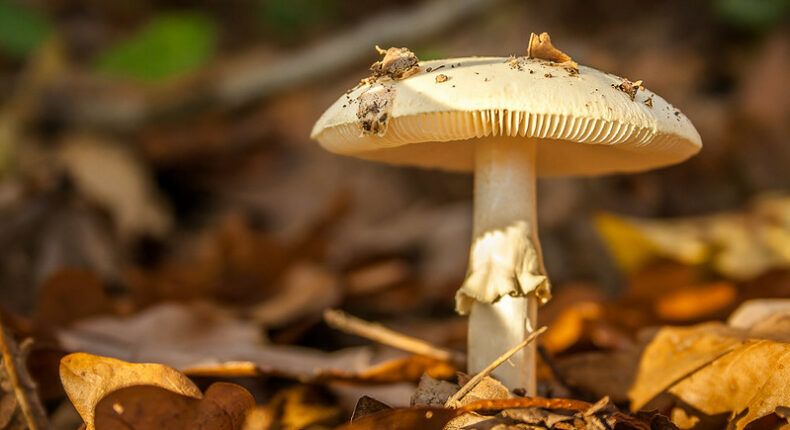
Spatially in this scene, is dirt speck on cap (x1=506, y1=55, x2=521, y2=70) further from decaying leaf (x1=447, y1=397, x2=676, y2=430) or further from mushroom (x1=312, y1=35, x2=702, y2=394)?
decaying leaf (x1=447, y1=397, x2=676, y2=430)

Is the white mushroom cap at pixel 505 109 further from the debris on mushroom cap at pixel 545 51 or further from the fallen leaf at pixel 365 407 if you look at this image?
the fallen leaf at pixel 365 407

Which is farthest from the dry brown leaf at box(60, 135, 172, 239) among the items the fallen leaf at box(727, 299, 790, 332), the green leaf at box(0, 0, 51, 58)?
the fallen leaf at box(727, 299, 790, 332)

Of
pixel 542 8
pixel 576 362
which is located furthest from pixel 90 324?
pixel 542 8

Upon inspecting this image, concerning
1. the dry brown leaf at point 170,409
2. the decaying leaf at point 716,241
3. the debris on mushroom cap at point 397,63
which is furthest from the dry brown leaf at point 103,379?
the decaying leaf at point 716,241

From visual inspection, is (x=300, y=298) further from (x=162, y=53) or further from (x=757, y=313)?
(x=162, y=53)

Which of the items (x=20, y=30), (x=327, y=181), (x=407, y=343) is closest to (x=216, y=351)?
(x=407, y=343)

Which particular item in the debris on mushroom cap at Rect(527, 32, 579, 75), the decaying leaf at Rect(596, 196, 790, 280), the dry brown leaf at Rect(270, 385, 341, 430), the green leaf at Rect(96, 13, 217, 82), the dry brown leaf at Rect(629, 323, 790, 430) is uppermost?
the green leaf at Rect(96, 13, 217, 82)
